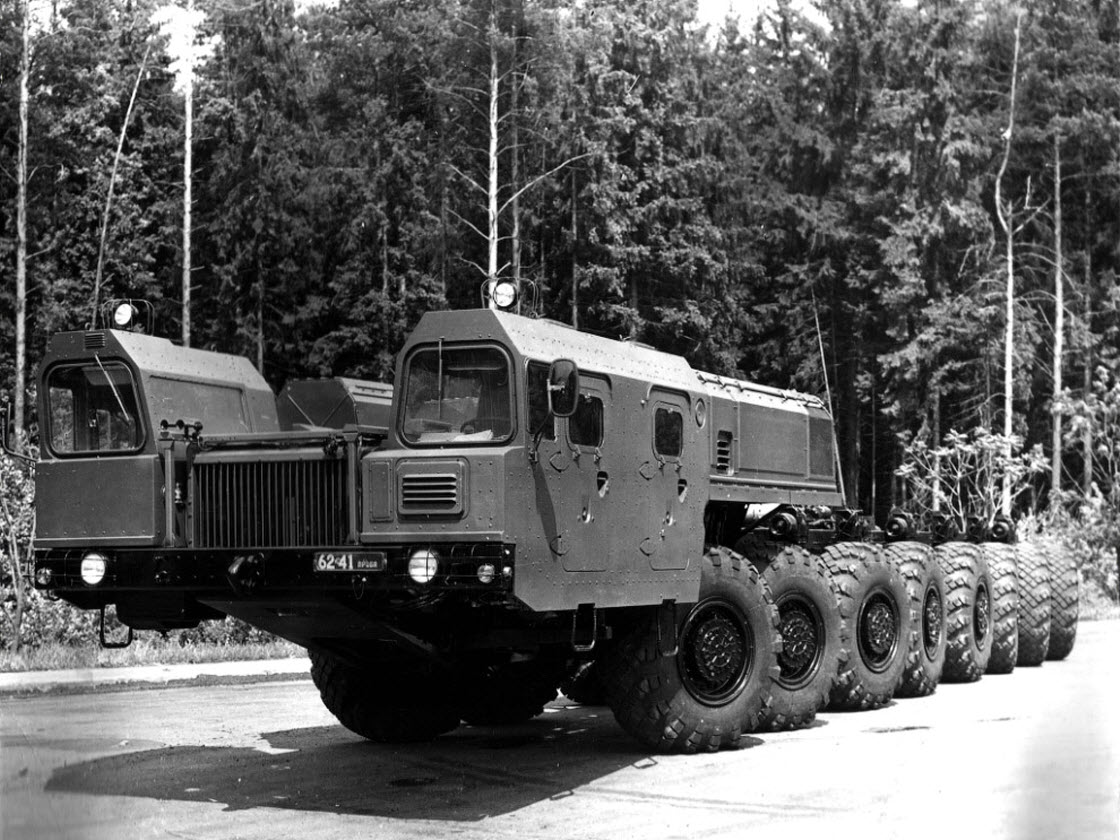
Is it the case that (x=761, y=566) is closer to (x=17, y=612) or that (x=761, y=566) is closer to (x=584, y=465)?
(x=584, y=465)

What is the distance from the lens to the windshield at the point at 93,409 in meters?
10.7

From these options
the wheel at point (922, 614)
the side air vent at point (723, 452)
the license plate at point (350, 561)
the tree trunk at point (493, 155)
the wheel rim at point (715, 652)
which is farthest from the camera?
the tree trunk at point (493, 155)

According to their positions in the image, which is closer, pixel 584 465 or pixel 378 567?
pixel 378 567

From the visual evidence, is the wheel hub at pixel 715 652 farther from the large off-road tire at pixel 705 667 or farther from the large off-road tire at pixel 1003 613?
the large off-road tire at pixel 1003 613

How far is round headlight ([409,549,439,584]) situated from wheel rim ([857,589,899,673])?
20.8 ft

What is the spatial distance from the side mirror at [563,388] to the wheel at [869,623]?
5.57 metres

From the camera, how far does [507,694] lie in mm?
13375

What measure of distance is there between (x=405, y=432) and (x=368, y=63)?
3580 centimetres

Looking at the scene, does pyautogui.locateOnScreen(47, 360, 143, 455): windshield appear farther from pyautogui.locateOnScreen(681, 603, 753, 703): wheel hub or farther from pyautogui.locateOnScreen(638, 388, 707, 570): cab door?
pyautogui.locateOnScreen(681, 603, 753, 703): wheel hub

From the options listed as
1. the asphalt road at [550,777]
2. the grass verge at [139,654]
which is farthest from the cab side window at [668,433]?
the grass verge at [139,654]

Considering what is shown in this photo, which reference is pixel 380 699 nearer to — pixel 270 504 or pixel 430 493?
pixel 270 504

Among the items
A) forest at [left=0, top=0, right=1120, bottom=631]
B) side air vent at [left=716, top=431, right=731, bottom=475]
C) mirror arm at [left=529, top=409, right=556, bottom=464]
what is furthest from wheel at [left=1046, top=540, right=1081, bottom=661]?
forest at [left=0, top=0, right=1120, bottom=631]

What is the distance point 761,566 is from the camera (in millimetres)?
13305

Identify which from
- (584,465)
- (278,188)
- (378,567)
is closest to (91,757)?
(378,567)
